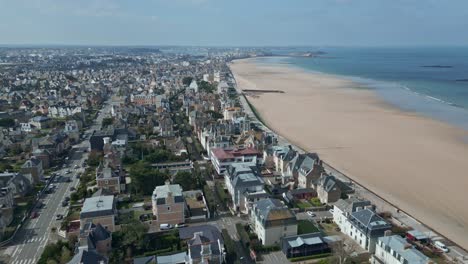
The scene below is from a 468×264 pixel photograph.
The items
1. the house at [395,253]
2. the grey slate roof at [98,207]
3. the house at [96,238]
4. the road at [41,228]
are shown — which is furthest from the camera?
Answer: the grey slate roof at [98,207]

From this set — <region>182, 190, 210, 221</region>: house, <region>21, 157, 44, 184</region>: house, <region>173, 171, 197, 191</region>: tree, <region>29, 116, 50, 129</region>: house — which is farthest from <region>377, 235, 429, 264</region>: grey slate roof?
<region>29, 116, 50, 129</region>: house

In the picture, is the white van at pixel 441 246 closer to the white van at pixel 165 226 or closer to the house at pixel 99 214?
the white van at pixel 165 226

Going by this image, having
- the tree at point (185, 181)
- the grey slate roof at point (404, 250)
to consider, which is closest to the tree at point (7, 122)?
the tree at point (185, 181)

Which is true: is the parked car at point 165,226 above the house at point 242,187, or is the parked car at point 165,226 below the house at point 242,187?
below

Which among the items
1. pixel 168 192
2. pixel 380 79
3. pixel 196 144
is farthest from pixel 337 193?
pixel 380 79

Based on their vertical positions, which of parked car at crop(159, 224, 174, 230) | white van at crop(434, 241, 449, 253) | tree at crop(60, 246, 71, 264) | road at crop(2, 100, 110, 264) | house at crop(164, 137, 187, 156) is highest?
house at crop(164, 137, 187, 156)

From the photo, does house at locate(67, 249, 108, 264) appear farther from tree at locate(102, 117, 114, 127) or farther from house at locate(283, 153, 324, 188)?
tree at locate(102, 117, 114, 127)

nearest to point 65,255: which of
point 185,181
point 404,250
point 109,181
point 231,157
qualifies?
point 109,181
